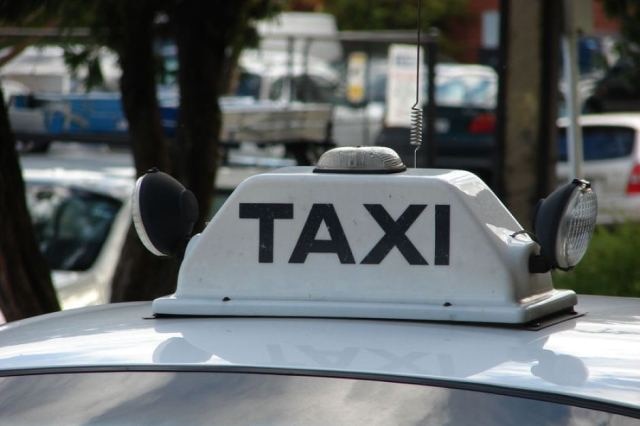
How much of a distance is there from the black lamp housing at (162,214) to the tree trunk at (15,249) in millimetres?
2500

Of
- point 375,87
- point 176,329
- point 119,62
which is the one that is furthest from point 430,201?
point 375,87

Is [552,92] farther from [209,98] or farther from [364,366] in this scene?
[364,366]

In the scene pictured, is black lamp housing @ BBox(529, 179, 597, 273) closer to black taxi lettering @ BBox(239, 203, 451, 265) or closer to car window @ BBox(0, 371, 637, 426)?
black taxi lettering @ BBox(239, 203, 451, 265)

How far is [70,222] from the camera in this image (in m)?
6.90

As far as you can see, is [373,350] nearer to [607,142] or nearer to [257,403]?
[257,403]

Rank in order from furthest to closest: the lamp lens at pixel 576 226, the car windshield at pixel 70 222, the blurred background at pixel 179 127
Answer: the car windshield at pixel 70 222, the blurred background at pixel 179 127, the lamp lens at pixel 576 226

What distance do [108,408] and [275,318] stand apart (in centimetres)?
35

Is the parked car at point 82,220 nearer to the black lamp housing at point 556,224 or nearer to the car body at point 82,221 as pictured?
the car body at point 82,221

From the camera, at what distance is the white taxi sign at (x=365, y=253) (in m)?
2.02

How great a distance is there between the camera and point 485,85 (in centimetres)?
1500

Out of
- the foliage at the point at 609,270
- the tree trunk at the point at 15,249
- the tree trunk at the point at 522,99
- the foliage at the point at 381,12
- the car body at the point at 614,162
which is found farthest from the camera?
the foliage at the point at 381,12

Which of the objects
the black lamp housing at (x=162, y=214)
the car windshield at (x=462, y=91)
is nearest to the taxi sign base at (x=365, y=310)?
the black lamp housing at (x=162, y=214)

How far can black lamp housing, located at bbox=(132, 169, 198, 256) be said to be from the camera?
2.33 metres

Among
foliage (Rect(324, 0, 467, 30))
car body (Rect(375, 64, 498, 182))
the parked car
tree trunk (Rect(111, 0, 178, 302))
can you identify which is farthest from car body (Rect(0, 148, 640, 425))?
foliage (Rect(324, 0, 467, 30))
